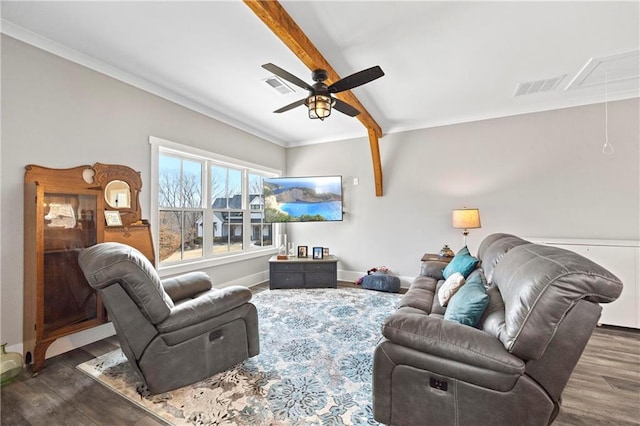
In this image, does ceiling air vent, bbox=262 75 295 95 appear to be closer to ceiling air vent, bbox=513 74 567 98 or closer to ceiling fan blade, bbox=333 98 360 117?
ceiling fan blade, bbox=333 98 360 117

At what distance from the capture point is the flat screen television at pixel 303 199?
15.5 ft

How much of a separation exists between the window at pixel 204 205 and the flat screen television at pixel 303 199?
1.01ft

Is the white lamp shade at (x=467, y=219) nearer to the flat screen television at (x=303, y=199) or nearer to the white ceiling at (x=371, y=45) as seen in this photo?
the white ceiling at (x=371, y=45)

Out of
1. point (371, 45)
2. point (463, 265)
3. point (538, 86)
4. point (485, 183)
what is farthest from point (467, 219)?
point (371, 45)

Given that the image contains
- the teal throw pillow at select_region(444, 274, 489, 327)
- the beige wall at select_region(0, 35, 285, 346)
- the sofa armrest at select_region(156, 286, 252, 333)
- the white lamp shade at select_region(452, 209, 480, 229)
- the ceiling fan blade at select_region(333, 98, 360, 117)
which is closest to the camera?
the teal throw pillow at select_region(444, 274, 489, 327)

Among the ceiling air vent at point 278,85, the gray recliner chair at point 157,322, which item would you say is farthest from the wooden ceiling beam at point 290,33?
the gray recliner chair at point 157,322

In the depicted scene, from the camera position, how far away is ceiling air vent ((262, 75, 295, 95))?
292 centimetres

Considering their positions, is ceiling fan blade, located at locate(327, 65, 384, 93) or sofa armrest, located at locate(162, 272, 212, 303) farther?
sofa armrest, located at locate(162, 272, 212, 303)

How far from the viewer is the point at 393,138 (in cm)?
462

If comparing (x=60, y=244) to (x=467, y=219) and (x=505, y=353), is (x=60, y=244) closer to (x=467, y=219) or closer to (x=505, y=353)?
(x=505, y=353)

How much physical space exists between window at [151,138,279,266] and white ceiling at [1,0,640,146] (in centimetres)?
82

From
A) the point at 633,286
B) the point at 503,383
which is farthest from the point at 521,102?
the point at 503,383

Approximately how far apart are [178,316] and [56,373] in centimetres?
127

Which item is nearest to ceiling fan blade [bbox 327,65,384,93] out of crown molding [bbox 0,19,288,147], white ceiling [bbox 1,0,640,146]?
white ceiling [bbox 1,0,640,146]
